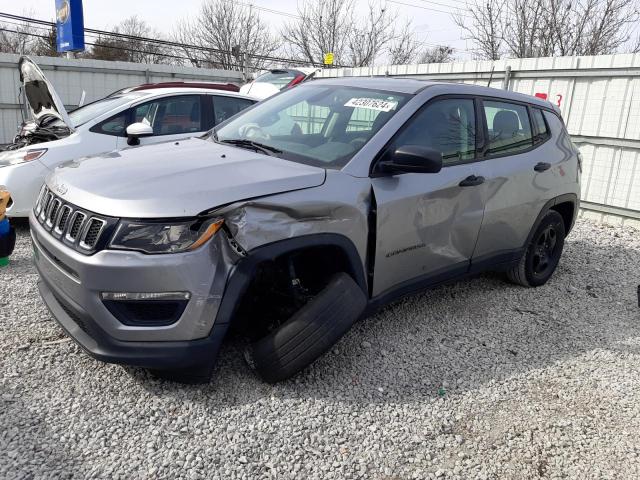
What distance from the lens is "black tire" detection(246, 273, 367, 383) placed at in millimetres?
2863

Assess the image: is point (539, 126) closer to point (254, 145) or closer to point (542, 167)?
point (542, 167)

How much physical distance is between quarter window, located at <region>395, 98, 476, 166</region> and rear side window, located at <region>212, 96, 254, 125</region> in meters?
3.72

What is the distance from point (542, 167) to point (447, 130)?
1215 mm

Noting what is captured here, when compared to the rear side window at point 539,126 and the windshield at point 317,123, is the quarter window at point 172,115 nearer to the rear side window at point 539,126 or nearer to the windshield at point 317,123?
the windshield at point 317,123

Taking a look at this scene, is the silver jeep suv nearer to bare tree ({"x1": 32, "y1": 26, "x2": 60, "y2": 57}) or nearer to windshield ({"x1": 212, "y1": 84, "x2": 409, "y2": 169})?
windshield ({"x1": 212, "y1": 84, "x2": 409, "y2": 169})

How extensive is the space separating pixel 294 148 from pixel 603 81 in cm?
611

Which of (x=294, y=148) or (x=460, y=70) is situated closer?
(x=294, y=148)

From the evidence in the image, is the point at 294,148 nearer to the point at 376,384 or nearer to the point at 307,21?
the point at 376,384

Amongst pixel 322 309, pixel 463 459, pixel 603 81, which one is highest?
pixel 603 81

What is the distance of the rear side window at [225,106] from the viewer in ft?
22.5

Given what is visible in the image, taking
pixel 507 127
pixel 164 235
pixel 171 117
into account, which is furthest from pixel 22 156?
pixel 507 127

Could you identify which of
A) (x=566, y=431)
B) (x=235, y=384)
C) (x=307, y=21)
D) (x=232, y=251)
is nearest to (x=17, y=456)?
(x=235, y=384)

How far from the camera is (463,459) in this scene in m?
2.58

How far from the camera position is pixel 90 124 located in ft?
19.3
